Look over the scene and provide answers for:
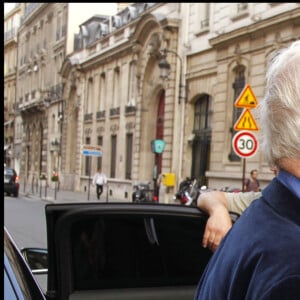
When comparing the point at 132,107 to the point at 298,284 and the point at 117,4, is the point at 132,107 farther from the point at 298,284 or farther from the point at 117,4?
the point at 298,284

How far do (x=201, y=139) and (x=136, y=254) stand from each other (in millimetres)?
21405

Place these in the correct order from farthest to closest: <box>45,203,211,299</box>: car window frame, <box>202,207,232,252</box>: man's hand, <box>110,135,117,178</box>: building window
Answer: <box>110,135,117,178</box>: building window
<box>45,203,211,299</box>: car window frame
<box>202,207,232,252</box>: man's hand

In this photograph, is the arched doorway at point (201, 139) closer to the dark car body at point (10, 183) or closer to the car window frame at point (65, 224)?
the dark car body at point (10, 183)

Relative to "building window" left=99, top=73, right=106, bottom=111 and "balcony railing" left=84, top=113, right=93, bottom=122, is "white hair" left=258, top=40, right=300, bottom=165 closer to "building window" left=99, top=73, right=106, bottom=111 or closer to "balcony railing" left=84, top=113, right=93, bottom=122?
"building window" left=99, top=73, right=106, bottom=111

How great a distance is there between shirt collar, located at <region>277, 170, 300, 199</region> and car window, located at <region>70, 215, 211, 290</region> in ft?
5.82

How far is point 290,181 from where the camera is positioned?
1.38m

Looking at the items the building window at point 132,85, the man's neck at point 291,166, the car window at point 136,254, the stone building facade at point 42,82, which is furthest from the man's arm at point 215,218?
the stone building facade at point 42,82

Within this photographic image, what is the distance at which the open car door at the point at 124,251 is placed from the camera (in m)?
2.95

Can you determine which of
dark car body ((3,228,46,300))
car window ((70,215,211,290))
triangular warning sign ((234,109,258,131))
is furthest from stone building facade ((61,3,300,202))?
dark car body ((3,228,46,300))

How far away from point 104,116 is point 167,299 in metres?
32.3

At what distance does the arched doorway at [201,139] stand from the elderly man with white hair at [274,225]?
22191mm

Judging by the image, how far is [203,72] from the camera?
2442cm

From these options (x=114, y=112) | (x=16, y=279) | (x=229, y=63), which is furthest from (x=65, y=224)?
(x=114, y=112)

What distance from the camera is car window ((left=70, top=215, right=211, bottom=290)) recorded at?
3.22m
